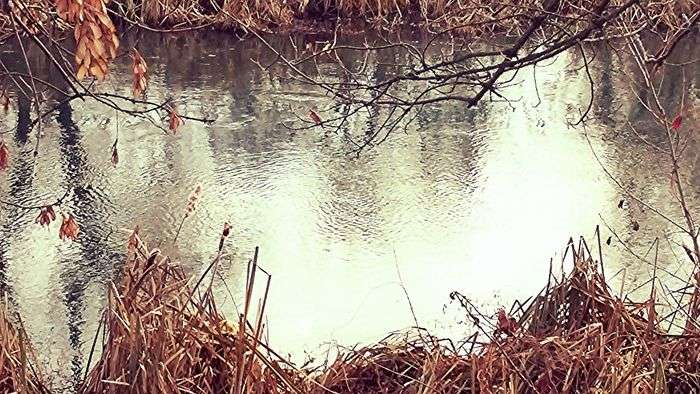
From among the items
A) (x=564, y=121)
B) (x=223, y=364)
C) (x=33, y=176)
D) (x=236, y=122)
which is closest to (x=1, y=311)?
(x=223, y=364)

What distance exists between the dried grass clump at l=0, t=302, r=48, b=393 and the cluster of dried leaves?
819mm

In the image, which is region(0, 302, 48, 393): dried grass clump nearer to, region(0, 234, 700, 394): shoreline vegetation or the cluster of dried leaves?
region(0, 234, 700, 394): shoreline vegetation

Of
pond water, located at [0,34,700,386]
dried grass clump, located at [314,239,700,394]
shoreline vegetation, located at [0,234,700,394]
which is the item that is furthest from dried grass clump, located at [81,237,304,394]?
pond water, located at [0,34,700,386]

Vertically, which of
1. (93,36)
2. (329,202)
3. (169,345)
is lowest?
(329,202)

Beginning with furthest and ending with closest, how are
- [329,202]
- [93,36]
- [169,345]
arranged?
[329,202]
[169,345]
[93,36]

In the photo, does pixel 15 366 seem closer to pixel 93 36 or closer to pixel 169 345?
pixel 169 345

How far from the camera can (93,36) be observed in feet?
6.52

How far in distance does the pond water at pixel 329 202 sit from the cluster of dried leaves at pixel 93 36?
6.30 ft

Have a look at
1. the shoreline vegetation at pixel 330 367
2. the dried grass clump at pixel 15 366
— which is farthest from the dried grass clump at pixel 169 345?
the dried grass clump at pixel 15 366

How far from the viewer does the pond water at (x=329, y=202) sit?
4.32 metres

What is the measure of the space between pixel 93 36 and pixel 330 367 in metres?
1.26

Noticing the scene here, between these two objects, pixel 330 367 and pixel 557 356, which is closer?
pixel 557 356

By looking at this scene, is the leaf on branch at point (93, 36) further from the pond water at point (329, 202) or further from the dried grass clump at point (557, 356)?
the pond water at point (329, 202)

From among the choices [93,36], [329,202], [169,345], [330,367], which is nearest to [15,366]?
[169,345]
